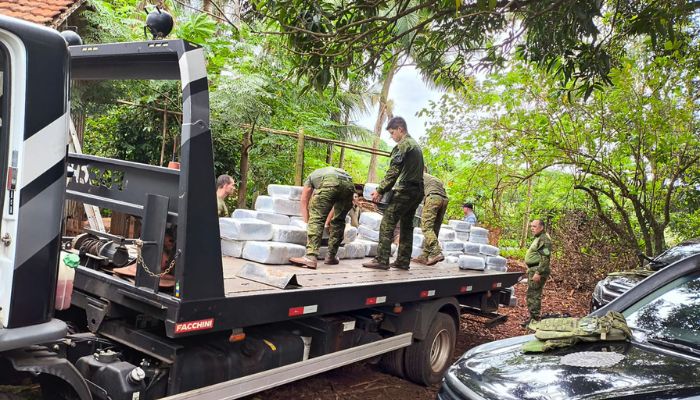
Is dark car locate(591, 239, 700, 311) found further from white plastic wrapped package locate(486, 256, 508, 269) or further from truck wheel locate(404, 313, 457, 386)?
truck wheel locate(404, 313, 457, 386)

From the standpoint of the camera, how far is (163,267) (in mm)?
3305

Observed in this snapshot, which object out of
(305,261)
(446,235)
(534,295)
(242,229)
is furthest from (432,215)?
(242,229)

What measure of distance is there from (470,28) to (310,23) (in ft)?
8.01

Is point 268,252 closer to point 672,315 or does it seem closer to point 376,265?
point 376,265

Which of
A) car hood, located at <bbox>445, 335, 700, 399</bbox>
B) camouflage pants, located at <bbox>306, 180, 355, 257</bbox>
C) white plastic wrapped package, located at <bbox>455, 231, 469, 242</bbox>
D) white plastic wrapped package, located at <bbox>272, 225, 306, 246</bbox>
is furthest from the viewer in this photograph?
white plastic wrapped package, located at <bbox>455, 231, 469, 242</bbox>

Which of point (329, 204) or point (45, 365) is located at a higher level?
point (329, 204)

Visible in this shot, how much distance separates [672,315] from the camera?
351 cm

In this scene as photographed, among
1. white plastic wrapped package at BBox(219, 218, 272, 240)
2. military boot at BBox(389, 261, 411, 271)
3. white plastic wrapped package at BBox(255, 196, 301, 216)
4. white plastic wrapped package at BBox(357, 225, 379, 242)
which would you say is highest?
white plastic wrapped package at BBox(255, 196, 301, 216)

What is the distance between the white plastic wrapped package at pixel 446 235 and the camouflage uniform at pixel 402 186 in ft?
6.67

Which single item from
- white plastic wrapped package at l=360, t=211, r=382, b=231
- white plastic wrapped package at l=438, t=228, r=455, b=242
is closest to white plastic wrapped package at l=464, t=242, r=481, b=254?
white plastic wrapped package at l=438, t=228, r=455, b=242

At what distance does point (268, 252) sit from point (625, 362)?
312 cm

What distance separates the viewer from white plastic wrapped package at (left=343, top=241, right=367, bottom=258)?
22.1 feet

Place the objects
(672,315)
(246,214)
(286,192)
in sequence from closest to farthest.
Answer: (672,315)
(246,214)
(286,192)

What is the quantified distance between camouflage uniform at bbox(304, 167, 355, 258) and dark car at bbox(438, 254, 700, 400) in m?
2.59
